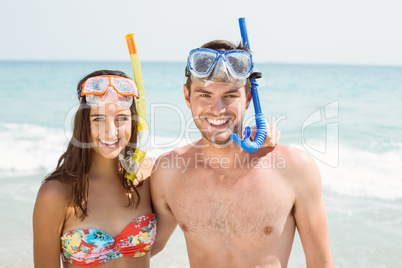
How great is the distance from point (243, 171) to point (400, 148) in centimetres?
764

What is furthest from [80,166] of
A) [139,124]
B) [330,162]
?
[330,162]

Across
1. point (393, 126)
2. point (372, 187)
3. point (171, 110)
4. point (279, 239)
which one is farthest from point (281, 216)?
point (171, 110)

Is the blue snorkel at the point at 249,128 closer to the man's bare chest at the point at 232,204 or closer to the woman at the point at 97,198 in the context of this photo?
the man's bare chest at the point at 232,204

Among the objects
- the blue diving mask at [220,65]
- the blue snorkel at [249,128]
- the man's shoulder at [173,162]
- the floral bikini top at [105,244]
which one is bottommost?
the floral bikini top at [105,244]

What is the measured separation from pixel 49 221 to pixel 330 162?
7030 mm

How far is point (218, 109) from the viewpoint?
2.62 meters

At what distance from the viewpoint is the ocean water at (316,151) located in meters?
4.84

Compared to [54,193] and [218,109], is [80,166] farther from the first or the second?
[218,109]

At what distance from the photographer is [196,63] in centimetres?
269

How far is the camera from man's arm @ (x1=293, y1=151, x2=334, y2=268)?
259 cm

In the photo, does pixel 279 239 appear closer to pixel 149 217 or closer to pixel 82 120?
pixel 149 217

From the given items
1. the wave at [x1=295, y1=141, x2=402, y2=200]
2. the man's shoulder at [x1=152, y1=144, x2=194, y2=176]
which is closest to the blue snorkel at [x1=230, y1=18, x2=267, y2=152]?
the man's shoulder at [x1=152, y1=144, x2=194, y2=176]

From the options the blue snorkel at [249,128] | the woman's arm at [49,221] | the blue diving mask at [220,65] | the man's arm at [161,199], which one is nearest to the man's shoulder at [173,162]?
the man's arm at [161,199]

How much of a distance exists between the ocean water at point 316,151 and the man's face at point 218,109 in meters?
0.26
